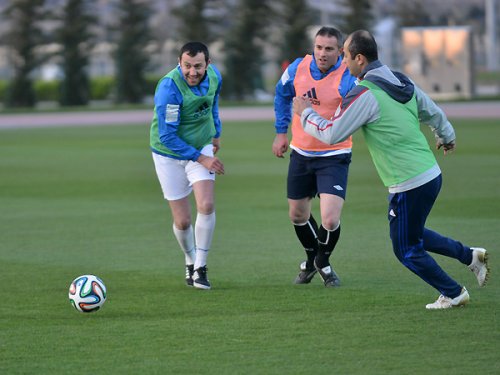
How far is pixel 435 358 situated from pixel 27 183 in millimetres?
14373

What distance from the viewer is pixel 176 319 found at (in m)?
8.68

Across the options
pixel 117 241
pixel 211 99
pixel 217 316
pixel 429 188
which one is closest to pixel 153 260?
pixel 117 241

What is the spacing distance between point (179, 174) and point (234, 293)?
1268mm

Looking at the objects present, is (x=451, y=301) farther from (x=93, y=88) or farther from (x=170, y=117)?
(x=93, y=88)

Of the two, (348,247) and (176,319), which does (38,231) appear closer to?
(348,247)

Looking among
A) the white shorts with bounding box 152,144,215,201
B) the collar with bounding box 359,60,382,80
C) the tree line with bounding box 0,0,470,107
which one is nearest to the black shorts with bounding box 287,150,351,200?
the white shorts with bounding box 152,144,215,201

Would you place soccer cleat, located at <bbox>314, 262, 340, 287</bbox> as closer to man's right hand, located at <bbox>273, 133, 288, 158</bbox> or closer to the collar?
man's right hand, located at <bbox>273, 133, 288, 158</bbox>

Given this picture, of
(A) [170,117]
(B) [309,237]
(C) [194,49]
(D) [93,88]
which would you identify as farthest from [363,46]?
(D) [93,88]

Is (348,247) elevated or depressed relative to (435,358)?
depressed

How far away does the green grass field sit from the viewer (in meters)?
7.36

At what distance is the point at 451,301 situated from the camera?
8711 mm

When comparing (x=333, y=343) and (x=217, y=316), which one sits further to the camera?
(x=217, y=316)

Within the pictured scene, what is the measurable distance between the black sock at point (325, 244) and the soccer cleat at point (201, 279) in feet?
3.32

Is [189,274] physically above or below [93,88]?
above
